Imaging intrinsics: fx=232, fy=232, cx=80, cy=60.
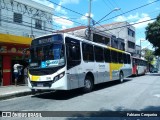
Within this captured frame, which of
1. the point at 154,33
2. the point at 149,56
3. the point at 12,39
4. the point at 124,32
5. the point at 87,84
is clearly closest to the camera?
the point at 87,84

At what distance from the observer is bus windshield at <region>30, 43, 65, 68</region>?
11.1 m

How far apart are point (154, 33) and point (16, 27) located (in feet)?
80.7

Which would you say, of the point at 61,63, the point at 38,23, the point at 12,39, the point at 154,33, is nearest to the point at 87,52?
the point at 61,63

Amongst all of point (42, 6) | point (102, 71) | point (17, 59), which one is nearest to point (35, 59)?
point (102, 71)

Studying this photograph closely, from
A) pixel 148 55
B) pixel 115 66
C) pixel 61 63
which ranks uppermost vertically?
pixel 148 55

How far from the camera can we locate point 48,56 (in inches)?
447

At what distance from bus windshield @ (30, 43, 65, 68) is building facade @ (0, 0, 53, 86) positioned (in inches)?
203

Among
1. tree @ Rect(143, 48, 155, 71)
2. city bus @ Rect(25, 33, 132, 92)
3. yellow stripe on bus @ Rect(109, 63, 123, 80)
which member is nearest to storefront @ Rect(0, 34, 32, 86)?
city bus @ Rect(25, 33, 132, 92)

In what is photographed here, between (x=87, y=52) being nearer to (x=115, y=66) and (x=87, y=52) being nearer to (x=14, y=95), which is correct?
(x=14, y=95)

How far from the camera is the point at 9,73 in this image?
1742cm

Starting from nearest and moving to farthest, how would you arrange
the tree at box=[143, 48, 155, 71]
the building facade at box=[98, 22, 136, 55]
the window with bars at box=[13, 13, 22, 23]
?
the window with bars at box=[13, 13, 22, 23] → the building facade at box=[98, 22, 136, 55] → the tree at box=[143, 48, 155, 71]

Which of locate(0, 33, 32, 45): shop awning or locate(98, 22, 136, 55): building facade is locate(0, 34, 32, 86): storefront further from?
locate(98, 22, 136, 55): building facade

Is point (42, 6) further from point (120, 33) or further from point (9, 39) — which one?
point (120, 33)

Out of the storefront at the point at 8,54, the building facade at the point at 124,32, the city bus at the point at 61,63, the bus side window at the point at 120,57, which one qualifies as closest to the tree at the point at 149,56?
the building facade at the point at 124,32
